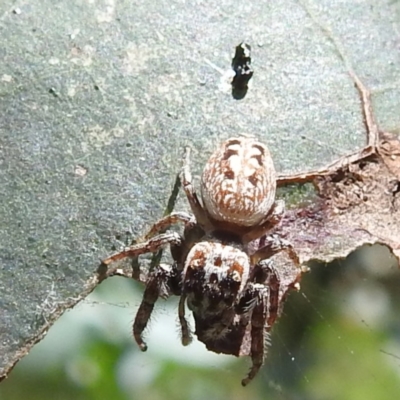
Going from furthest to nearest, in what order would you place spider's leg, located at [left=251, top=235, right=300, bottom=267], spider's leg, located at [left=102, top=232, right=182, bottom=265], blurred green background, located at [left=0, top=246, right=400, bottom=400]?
blurred green background, located at [left=0, top=246, right=400, bottom=400], spider's leg, located at [left=251, top=235, right=300, bottom=267], spider's leg, located at [left=102, top=232, right=182, bottom=265]

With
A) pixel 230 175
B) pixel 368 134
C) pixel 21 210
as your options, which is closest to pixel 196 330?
pixel 230 175

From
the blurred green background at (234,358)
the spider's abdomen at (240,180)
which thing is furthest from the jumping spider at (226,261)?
the blurred green background at (234,358)

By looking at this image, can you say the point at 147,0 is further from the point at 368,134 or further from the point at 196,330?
the point at 196,330

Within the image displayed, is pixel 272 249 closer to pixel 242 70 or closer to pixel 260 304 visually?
pixel 260 304

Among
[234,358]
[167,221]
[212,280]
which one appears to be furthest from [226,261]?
[234,358]

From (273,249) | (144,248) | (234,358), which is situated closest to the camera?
(144,248)

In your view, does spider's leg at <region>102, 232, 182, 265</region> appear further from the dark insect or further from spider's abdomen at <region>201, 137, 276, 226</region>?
the dark insect

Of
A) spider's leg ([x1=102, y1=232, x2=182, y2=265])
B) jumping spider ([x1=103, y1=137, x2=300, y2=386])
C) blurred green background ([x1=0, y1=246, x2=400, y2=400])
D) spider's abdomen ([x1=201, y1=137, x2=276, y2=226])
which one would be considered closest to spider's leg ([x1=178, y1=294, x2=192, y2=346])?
jumping spider ([x1=103, y1=137, x2=300, y2=386])

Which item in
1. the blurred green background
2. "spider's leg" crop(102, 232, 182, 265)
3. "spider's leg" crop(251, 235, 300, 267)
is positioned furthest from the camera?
the blurred green background
